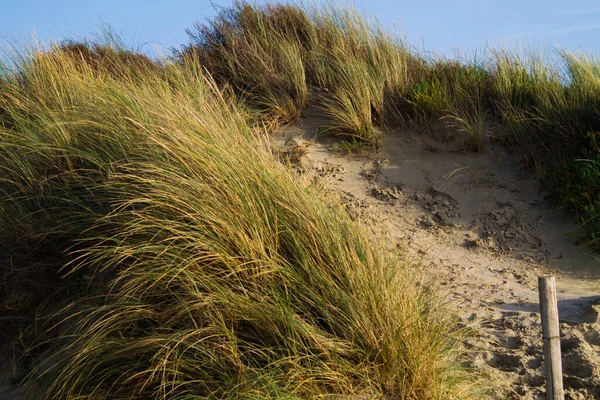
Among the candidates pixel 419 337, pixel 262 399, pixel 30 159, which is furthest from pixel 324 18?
pixel 262 399

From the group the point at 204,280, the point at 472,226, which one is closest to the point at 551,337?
the point at 204,280

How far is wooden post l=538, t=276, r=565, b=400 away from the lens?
332 centimetres

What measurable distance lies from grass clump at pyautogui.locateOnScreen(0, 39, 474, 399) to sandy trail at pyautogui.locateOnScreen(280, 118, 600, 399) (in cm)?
102

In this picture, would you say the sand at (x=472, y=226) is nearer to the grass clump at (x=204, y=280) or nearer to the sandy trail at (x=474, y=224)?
the sandy trail at (x=474, y=224)

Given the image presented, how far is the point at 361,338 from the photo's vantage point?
136 inches

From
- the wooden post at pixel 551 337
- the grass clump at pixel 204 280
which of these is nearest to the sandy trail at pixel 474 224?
the wooden post at pixel 551 337

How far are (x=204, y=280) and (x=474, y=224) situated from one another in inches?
151

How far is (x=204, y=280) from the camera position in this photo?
11.5 ft

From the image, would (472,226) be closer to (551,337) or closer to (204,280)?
(551,337)

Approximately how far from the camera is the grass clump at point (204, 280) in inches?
131

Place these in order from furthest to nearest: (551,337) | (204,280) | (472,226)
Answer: (472,226) < (204,280) < (551,337)

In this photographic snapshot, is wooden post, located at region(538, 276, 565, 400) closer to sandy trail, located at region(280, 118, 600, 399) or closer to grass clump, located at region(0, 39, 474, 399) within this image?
grass clump, located at region(0, 39, 474, 399)

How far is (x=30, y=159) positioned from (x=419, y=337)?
3.43 meters

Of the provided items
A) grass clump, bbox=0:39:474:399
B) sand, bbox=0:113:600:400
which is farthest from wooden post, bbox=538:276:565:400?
sand, bbox=0:113:600:400
